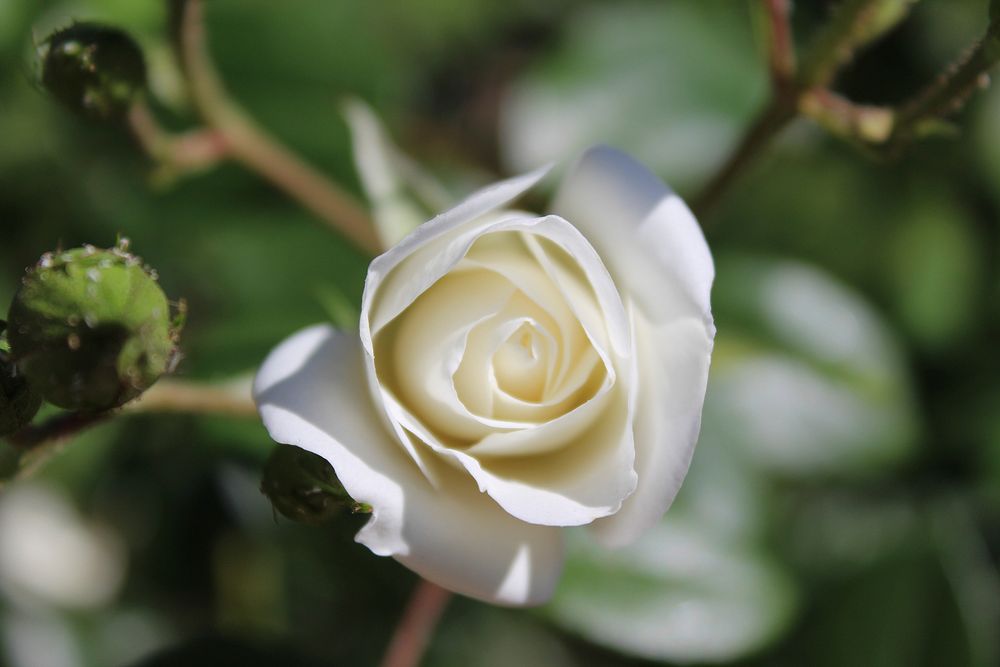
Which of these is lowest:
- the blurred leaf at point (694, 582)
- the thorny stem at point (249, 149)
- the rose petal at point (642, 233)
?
the blurred leaf at point (694, 582)

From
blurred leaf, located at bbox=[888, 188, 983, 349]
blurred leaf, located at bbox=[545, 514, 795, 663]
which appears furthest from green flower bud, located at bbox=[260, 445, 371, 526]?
blurred leaf, located at bbox=[888, 188, 983, 349]

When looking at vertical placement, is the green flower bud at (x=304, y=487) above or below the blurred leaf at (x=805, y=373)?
above

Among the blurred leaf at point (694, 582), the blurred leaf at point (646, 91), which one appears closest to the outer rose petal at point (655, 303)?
the blurred leaf at point (694, 582)

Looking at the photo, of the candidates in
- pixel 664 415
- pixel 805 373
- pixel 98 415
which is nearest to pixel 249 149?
pixel 98 415

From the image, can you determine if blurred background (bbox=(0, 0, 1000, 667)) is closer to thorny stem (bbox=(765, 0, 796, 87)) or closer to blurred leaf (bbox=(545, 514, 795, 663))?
blurred leaf (bbox=(545, 514, 795, 663))

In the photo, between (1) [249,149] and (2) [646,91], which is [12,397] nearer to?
(1) [249,149]

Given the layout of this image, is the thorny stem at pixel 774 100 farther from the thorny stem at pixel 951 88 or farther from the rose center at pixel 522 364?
the rose center at pixel 522 364
